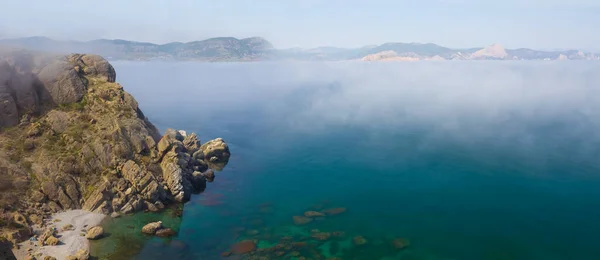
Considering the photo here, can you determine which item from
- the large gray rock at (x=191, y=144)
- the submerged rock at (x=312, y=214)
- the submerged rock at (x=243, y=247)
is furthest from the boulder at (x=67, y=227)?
the submerged rock at (x=312, y=214)

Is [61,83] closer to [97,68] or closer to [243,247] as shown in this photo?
[97,68]

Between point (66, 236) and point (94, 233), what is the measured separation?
14.2ft

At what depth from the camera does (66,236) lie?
65.6m

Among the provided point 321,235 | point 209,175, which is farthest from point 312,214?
point 209,175

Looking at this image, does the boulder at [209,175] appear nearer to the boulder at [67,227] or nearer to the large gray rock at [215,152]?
the large gray rock at [215,152]

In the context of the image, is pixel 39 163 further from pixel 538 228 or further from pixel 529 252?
pixel 538 228

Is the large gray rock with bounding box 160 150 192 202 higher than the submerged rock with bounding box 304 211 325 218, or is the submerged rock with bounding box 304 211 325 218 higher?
the large gray rock with bounding box 160 150 192 202

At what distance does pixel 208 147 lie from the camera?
377 ft

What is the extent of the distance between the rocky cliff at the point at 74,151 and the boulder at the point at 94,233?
814 cm

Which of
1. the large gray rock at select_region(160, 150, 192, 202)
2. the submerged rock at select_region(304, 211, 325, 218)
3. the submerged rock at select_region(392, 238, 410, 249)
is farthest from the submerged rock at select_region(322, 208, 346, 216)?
the large gray rock at select_region(160, 150, 192, 202)

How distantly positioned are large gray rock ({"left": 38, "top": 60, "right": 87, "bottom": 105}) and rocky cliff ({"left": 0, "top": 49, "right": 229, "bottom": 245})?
0.20 meters

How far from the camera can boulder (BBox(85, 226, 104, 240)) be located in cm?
6635

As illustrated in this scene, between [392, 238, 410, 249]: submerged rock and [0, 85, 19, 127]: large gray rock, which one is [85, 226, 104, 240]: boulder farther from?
[392, 238, 410, 249]: submerged rock

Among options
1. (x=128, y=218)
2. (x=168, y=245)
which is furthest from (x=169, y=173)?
(x=168, y=245)
